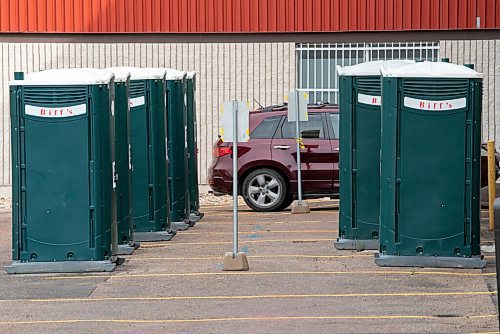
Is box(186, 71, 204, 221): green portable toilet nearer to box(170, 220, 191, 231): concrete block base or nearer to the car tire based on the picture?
box(170, 220, 191, 231): concrete block base

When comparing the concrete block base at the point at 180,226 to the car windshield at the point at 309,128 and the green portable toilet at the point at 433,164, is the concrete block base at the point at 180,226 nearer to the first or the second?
the car windshield at the point at 309,128

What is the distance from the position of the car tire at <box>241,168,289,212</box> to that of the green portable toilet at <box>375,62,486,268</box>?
7.14 metres

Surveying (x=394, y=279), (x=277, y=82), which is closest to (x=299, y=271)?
(x=394, y=279)

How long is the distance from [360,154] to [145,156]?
3.14m

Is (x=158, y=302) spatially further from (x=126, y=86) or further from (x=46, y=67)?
(x=46, y=67)

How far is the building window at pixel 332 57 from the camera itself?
2630 centimetres

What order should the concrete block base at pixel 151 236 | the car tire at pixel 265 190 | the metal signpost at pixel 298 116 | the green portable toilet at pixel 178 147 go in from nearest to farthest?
1. the concrete block base at pixel 151 236
2. the green portable toilet at pixel 178 147
3. the metal signpost at pixel 298 116
4. the car tire at pixel 265 190

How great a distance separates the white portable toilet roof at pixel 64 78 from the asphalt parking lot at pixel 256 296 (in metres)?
2.01

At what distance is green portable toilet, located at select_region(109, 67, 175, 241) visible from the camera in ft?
55.7

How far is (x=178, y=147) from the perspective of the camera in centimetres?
1858

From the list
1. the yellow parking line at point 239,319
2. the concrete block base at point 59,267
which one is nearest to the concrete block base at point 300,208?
the concrete block base at point 59,267

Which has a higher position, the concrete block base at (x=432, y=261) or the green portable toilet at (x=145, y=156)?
the green portable toilet at (x=145, y=156)

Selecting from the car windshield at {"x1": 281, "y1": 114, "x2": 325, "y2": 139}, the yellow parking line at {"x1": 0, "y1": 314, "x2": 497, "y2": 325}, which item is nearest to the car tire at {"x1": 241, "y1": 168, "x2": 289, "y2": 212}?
the car windshield at {"x1": 281, "y1": 114, "x2": 325, "y2": 139}

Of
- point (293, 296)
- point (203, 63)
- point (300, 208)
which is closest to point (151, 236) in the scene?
point (300, 208)
